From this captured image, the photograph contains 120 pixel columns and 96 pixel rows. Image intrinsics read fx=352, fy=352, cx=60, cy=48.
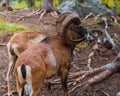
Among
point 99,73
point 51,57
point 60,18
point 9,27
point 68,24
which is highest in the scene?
point 60,18

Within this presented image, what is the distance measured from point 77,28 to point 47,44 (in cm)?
99

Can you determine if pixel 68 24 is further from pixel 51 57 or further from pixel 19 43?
pixel 19 43

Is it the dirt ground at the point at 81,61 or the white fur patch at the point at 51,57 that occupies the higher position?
the white fur patch at the point at 51,57

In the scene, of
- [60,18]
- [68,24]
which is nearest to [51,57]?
[68,24]

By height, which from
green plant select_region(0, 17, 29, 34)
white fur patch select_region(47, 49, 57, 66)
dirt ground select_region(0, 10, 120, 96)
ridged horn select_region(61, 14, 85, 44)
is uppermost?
ridged horn select_region(61, 14, 85, 44)

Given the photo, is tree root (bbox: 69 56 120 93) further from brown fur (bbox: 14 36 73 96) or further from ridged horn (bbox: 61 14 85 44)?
ridged horn (bbox: 61 14 85 44)

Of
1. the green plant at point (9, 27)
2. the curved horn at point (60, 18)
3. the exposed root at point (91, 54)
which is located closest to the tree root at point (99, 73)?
the exposed root at point (91, 54)

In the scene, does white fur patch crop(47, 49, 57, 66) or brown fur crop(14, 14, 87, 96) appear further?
white fur patch crop(47, 49, 57, 66)

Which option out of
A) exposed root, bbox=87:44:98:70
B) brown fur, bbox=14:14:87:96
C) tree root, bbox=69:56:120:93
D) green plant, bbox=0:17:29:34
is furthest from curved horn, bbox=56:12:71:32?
green plant, bbox=0:17:29:34

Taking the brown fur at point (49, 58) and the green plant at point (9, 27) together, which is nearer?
the brown fur at point (49, 58)

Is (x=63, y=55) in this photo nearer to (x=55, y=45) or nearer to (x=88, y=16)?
(x=55, y=45)

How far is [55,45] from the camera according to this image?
812 cm

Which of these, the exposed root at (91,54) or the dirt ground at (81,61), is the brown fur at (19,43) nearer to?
the dirt ground at (81,61)

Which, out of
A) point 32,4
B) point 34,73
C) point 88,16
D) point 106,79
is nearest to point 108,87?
point 106,79
